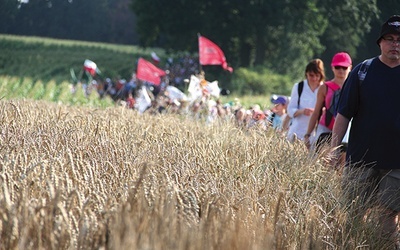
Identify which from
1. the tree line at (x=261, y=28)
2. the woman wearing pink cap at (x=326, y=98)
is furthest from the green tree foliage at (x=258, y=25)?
the woman wearing pink cap at (x=326, y=98)

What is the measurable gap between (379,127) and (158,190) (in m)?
1.95

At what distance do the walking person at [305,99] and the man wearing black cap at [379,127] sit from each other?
104 inches

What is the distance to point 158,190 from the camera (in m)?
4.61

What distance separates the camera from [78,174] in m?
4.83

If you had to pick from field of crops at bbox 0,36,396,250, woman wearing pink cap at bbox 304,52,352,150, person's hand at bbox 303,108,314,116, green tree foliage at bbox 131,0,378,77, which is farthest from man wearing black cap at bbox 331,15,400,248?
green tree foliage at bbox 131,0,378,77

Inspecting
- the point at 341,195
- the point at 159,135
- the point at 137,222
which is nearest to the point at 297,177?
the point at 341,195

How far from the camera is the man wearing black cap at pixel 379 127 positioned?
5.94m

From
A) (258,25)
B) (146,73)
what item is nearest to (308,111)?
(146,73)

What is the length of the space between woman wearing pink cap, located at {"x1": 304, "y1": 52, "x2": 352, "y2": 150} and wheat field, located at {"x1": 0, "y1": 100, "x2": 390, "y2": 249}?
1.45 ft

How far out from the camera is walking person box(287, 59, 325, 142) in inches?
348

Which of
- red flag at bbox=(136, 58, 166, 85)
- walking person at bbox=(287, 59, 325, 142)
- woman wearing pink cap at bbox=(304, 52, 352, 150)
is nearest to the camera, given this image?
woman wearing pink cap at bbox=(304, 52, 352, 150)

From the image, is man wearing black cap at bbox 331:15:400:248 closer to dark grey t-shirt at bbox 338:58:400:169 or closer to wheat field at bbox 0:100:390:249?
dark grey t-shirt at bbox 338:58:400:169

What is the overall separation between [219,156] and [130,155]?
0.90 m

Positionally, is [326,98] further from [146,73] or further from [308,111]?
[146,73]
